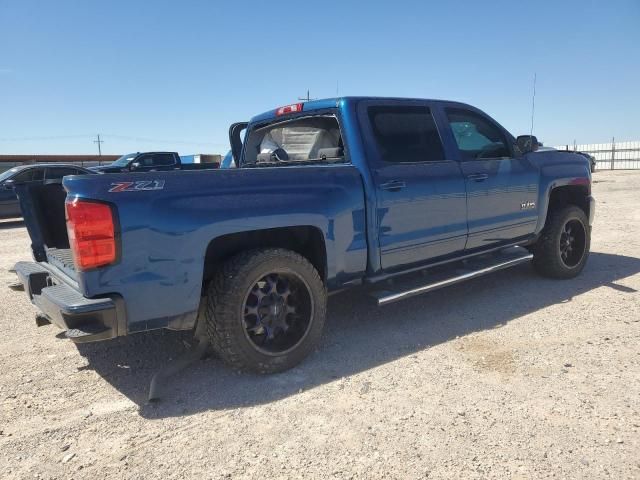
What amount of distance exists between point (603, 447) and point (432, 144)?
106 inches

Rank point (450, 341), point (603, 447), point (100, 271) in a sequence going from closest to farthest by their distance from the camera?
point (603, 447) < point (100, 271) < point (450, 341)

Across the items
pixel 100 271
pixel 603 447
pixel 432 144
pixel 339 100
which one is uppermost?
pixel 339 100

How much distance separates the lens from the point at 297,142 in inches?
173

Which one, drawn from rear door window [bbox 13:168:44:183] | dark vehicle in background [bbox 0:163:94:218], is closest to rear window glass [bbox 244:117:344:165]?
dark vehicle in background [bbox 0:163:94:218]

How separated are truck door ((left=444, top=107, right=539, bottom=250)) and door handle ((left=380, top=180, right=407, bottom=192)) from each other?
0.81 meters

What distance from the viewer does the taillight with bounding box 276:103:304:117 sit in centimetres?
424

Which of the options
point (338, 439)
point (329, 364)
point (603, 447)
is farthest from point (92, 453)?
point (603, 447)

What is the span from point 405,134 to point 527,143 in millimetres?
1627

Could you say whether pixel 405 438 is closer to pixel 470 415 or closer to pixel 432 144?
pixel 470 415

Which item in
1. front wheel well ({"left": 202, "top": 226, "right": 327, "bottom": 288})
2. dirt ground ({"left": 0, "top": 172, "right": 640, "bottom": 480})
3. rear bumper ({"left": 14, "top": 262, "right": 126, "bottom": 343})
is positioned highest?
front wheel well ({"left": 202, "top": 226, "right": 327, "bottom": 288})

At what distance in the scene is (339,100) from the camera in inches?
150

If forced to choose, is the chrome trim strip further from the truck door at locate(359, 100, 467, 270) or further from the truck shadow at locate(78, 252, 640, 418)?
the truck shadow at locate(78, 252, 640, 418)

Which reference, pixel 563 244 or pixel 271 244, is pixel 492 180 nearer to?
pixel 563 244

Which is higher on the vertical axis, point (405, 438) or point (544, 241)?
point (544, 241)
